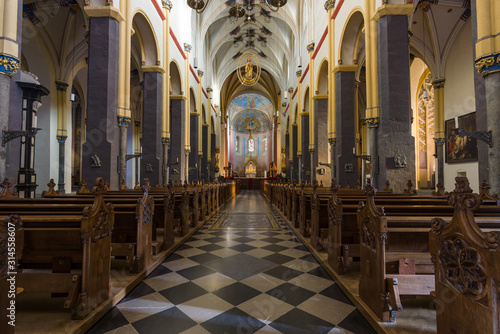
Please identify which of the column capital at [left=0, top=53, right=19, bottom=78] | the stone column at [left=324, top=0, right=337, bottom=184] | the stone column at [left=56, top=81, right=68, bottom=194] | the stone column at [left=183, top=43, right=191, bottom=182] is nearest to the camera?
the column capital at [left=0, top=53, right=19, bottom=78]

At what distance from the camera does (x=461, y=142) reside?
10859mm

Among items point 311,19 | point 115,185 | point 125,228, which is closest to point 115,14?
point 115,185

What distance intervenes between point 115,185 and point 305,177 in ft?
33.4

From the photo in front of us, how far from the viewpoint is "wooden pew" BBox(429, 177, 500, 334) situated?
1.32m

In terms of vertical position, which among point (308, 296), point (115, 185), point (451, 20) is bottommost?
point (308, 296)

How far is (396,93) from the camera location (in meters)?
6.39

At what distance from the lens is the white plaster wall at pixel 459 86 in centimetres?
1072

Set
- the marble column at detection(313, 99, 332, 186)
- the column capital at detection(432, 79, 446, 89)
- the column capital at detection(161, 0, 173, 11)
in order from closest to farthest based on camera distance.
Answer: the column capital at detection(161, 0, 173, 11), the column capital at detection(432, 79, 446, 89), the marble column at detection(313, 99, 332, 186)

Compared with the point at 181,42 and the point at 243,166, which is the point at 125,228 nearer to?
the point at 181,42

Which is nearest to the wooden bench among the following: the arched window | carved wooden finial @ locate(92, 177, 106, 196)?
carved wooden finial @ locate(92, 177, 106, 196)

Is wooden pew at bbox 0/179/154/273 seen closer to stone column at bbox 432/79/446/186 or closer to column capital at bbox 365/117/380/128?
column capital at bbox 365/117/380/128

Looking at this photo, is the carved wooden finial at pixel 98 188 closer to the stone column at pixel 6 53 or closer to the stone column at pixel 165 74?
A: the stone column at pixel 6 53

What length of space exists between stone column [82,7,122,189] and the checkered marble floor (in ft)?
11.9

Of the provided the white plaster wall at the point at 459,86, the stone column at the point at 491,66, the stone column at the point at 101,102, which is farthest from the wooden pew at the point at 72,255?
the white plaster wall at the point at 459,86
